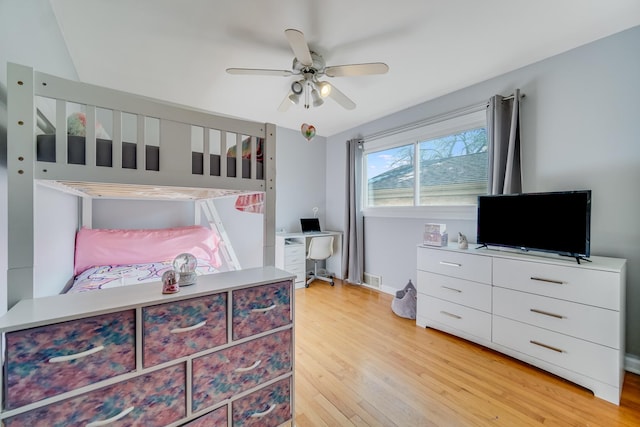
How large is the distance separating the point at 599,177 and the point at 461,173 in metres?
1.03

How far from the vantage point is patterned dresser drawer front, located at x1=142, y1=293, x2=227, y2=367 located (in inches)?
34.7

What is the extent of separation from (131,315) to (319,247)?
2.84 meters

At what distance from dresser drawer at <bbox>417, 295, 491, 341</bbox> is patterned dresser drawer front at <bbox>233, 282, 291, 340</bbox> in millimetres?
1698

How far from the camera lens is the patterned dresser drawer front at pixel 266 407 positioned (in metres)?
1.09

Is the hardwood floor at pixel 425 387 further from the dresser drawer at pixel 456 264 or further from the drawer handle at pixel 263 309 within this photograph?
the drawer handle at pixel 263 309

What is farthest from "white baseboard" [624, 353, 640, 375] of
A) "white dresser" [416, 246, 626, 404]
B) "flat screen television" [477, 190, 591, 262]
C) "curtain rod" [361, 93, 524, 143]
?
"curtain rod" [361, 93, 524, 143]

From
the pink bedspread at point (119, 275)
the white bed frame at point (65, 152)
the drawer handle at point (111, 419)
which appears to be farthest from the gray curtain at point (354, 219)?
the drawer handle at point (111, 419)

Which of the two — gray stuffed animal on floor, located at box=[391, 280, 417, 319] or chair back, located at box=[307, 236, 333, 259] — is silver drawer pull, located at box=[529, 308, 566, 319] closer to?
gray stuffed animal on floor, located at box=[391, 280, 417, 319]

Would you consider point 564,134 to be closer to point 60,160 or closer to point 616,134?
point 616,134

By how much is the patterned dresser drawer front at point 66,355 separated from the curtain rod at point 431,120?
3.08m

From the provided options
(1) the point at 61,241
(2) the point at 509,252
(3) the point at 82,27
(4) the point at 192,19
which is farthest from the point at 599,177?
(1) the point at 61,241

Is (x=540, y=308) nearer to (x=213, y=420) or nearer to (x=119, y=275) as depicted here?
(x=213, y=420)

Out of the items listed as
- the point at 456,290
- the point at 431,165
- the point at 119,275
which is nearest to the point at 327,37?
the point at 431,165

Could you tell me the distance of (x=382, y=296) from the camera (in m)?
3.31
